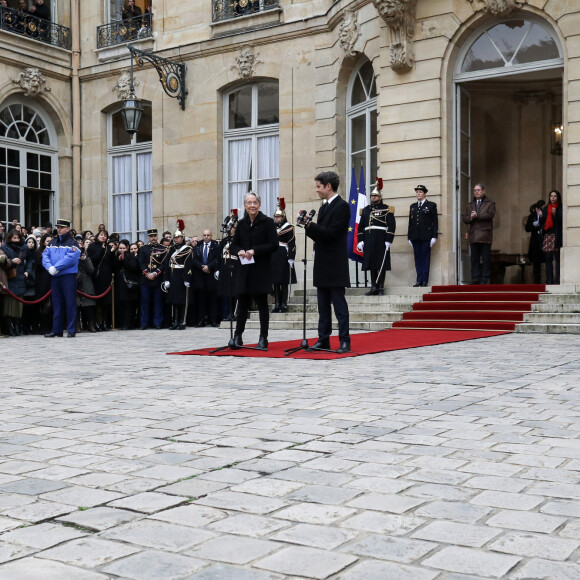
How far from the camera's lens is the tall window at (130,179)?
69.9 ft

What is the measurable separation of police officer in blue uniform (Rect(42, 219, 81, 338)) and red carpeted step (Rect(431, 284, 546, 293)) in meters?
6.09

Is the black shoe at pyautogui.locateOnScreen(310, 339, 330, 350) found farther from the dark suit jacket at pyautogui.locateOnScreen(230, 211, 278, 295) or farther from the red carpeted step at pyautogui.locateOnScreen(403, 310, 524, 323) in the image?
the red carpeted step at pyautogui.locateOnScreen(403, 310, 524, 323)

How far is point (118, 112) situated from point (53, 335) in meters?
9.93

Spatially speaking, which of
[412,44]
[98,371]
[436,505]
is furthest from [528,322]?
[436,505]

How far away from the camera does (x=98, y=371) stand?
26.0 ft

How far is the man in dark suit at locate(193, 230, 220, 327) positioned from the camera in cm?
1588

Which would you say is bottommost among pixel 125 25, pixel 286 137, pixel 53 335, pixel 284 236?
pixel 53 335

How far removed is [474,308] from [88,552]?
11.6 metres

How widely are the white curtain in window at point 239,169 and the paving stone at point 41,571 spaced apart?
57.4ft

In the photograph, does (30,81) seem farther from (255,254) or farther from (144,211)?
(255,254)

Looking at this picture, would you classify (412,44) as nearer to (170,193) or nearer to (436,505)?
(170,193)

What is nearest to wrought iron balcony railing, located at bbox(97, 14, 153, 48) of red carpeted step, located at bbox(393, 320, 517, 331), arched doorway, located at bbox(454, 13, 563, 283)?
arched doorway, located at bbox(454, 13, 563, 283)

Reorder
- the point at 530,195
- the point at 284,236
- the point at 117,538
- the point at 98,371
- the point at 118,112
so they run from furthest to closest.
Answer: the point at 118,112 → the point at 530,195 → the point at 284,236 → the point at 98,371 → the point at 117,538

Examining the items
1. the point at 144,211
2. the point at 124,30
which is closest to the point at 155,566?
the point at 144,211
